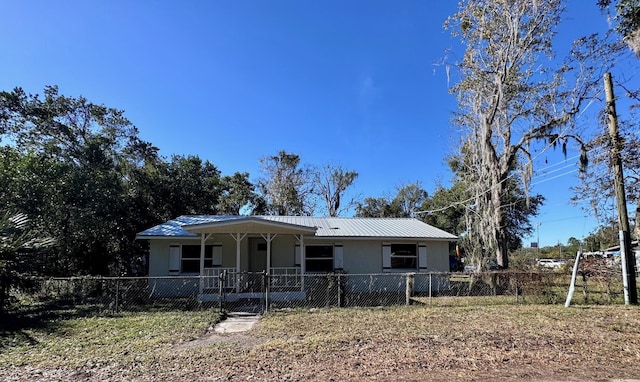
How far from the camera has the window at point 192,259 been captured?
14613 millimetres

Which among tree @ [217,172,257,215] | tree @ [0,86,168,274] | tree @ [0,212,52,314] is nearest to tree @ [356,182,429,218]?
tree @ [217,172,257,215]

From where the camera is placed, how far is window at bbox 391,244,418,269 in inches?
631

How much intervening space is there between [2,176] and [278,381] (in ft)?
48.0

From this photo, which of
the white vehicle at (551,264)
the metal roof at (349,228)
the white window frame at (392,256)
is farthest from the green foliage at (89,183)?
the white vehicle at (551,264)

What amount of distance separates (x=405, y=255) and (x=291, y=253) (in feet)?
15.8

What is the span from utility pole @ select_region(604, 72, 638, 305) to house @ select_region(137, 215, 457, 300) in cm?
602

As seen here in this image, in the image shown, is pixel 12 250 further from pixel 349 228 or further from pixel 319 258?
pixel 349 228

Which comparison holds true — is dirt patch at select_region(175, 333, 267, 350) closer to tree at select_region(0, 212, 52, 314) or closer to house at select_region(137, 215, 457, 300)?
tree at select_region(0, 212, 52, 314)

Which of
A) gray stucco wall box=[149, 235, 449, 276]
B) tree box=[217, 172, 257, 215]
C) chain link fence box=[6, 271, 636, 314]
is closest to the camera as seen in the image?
chain link fence box=[6, 271, 636, 314]

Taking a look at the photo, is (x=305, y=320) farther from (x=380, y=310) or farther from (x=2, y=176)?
(x=2, y=176)

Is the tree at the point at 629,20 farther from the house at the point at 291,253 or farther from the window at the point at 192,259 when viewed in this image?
the window at the point at 192,259

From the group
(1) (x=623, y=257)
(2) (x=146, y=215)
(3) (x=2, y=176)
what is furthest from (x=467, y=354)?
(2) (x=146, y=215)

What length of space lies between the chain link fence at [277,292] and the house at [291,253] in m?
0.15

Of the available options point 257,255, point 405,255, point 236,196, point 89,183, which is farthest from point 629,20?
point 236,196
